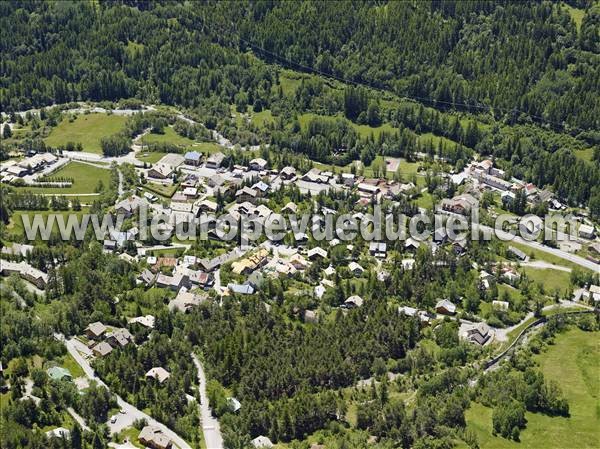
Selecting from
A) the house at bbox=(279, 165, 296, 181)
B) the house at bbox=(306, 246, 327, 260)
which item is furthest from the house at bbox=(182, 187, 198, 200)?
the house at bbox=(306, 246, 327, 260)

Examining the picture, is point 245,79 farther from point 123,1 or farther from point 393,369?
point 393,369

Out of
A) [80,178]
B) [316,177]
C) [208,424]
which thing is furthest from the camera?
[80,178]

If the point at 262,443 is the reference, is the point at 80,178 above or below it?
above

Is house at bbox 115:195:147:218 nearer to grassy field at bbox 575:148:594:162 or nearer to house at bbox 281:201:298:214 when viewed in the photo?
house at bbox 281:201:298:214

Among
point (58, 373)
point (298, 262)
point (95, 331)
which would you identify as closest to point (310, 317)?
point (298, 262)

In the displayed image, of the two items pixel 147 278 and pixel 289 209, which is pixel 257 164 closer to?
pixel 289 209

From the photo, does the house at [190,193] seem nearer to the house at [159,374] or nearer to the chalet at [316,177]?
the chalet at [316,177]
